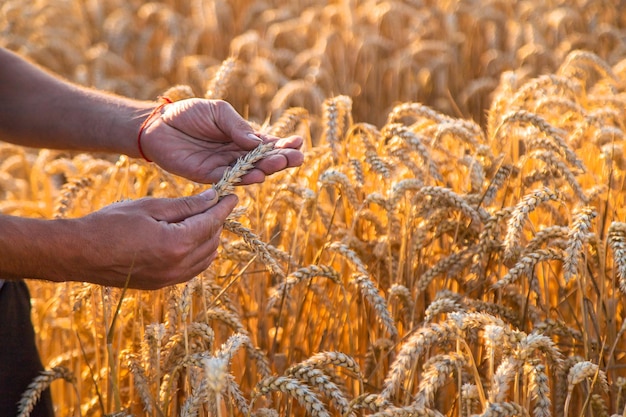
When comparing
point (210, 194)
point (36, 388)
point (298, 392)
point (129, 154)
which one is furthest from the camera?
point (129, 154)

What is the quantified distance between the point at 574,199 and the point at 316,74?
291 cm

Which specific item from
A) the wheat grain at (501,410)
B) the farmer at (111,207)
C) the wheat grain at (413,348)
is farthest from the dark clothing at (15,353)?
the wheat grain at (501,410)

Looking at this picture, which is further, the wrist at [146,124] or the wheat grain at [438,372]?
the wrist at [146,124]

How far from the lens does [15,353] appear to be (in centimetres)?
177

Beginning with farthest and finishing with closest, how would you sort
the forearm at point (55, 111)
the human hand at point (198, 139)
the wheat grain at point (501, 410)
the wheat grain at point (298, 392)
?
the forearm at point (55, 111) → the human hand at point (198, 139) → the wheat grain at point (298, 392) → the wheat grain at point (501, 410)

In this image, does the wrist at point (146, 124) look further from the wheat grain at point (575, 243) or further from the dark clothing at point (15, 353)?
the wheat grain at point (575, 243)

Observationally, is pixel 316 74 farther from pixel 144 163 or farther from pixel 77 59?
pixel 144 163

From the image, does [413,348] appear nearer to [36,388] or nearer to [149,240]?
[149,240]

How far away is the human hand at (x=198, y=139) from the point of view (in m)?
1.73

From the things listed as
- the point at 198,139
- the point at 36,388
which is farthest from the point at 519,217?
the point at 36,388

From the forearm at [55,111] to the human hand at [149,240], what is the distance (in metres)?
0.48

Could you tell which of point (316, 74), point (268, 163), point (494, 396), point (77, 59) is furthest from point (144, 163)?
point (77, 59)

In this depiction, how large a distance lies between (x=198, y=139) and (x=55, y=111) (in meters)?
0.45

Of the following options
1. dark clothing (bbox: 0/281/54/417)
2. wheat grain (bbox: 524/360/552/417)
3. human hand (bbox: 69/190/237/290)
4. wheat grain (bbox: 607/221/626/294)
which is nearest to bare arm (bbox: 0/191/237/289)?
human hand (bbox: 69/190/237/290)
